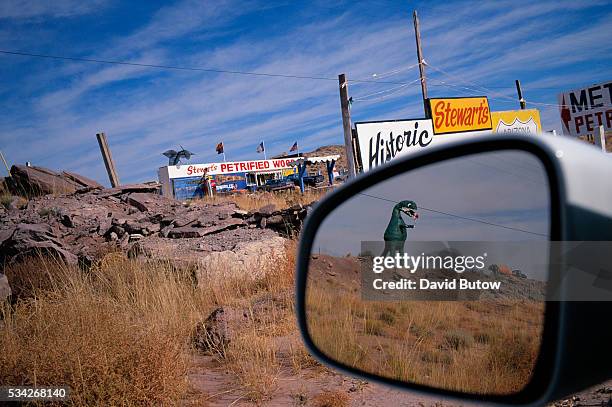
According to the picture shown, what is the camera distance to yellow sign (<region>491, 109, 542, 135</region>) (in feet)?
72.2

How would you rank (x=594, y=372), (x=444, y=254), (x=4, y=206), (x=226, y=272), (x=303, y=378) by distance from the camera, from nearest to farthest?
(x=594, y=372), (x=444, y=254), (x=303, y=378), (x=226, y=272), (x=4, y=206)

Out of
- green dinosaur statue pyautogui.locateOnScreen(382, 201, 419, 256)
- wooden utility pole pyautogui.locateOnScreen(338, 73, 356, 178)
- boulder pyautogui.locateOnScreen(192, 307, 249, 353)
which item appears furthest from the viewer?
wooden utility pole pyautogui.locateOnScreen(338, 73, 356, 178)

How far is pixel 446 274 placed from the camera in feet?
4.31

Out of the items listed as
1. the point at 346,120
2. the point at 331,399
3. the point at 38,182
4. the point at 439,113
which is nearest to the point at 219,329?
the point at 331,399

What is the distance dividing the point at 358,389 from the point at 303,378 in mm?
586

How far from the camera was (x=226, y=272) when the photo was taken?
848 cm

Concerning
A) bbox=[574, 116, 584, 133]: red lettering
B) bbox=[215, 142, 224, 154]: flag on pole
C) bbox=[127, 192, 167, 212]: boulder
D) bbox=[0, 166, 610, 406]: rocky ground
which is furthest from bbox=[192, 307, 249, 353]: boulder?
bbox=[215, 142, 224, 154]: flag on pole

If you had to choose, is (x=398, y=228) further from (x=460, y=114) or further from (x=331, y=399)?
(x=460, y=114)

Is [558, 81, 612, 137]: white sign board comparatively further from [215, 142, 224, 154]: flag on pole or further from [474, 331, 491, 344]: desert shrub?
[215, 142, 224, 154]: flag on pole

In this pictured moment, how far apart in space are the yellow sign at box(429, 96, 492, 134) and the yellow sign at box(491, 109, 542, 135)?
85 cm

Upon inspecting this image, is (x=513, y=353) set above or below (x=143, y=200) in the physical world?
below

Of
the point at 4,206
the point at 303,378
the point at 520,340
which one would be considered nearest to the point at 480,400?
the point at 520,340

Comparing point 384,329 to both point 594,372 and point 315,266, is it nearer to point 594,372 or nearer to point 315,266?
point 315,266

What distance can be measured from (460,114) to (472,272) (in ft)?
64.2
